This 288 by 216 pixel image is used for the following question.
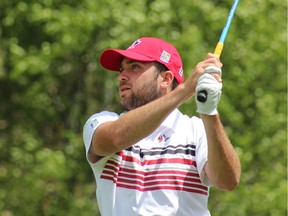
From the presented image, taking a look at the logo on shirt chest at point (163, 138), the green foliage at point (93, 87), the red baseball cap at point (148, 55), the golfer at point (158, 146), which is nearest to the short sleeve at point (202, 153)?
the golfer at point (158, 146)

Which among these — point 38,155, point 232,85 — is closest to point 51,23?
point 38,155

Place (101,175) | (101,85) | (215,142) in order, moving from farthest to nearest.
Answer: (101,85)
(101,175)
(215,142)

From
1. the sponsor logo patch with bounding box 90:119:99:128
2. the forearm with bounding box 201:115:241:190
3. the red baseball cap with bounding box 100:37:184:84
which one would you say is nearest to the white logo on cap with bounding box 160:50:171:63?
the red baseball cap with bounding box 100:37:184:84

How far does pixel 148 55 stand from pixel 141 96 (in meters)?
0.26

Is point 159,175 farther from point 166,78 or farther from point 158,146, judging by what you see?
point 166,78

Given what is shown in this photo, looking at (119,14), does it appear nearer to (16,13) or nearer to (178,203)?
(16,13)

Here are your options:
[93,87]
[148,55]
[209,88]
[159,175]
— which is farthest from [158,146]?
[93,87]

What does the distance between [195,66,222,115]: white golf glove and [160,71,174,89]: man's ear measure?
774mm

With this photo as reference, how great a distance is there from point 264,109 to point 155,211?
29.0ft

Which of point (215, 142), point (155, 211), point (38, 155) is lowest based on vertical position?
point (38, 155)

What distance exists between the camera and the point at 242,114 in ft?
48.0

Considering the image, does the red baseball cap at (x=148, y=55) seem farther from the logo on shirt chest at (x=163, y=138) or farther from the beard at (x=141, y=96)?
the logo on shirt chest at (x=163, y=138)

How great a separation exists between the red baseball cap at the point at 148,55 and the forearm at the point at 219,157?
75cm

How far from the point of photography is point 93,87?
1434 centimetres
